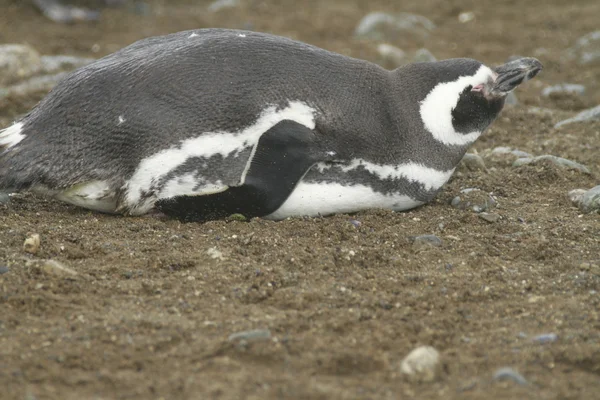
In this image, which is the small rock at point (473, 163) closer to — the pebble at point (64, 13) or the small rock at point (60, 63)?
the small rock at point (60, 63)

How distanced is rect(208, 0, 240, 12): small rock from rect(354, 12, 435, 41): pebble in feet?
6.14

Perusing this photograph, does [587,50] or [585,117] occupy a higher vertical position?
[587,50]

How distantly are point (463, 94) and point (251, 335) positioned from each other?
8.27 ft

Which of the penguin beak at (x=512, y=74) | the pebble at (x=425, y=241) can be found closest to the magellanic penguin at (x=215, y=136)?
the pebble at (x=425, y=241)

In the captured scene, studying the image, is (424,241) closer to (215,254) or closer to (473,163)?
Result: (215,254)

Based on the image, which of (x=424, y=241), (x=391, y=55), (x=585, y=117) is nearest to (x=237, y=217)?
(x=424, y=241)

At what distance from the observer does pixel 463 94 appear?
17.2 feet

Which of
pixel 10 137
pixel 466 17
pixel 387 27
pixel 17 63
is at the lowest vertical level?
pixel 10 137

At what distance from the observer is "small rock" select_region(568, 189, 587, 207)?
529 centimetres

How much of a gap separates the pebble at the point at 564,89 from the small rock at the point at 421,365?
18.4ft

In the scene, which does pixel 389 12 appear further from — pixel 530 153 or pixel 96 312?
pixel 96 312

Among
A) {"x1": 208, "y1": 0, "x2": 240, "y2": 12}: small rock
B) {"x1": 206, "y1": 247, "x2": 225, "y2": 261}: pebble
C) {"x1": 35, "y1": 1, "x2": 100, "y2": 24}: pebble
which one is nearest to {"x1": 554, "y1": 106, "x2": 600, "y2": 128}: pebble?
{"x1": 206, "y1": 247, "x2": 225, "y2": 261}: pebble

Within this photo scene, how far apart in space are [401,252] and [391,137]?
0.86 meters

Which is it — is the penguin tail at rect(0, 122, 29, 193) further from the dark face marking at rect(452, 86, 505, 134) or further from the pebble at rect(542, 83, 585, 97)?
the pebble at rect(542, 83, 585, 97)
